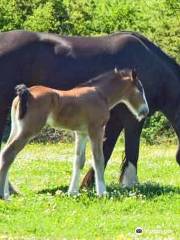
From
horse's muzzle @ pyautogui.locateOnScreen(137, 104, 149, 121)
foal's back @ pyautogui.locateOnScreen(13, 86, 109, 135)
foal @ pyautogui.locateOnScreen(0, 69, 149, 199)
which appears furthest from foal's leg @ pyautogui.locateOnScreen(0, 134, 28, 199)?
horse's muzzle @ pyautogui.locateOnScreen(137, 104, 149, 121)

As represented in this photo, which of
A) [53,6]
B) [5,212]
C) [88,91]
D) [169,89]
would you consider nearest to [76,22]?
[53,6]

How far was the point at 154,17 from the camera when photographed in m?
32.8

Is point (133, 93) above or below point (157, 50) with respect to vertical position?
below

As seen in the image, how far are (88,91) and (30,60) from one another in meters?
1.42

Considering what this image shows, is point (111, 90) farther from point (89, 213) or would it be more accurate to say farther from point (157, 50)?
point (89, 213)

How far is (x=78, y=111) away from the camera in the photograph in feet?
38.7

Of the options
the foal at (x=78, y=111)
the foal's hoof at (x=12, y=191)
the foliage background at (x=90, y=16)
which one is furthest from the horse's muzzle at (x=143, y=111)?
the foliage background at (x=90, y=16)

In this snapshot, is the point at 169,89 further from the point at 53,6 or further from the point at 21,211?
the point at 53,6

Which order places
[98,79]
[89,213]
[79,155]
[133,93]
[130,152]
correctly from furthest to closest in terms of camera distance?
1. [130,152]
2. [133,93]
3. [98,79]
4. [79,155]
5. [89,213]

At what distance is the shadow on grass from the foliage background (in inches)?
732

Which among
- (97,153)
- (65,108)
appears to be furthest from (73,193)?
(65,108)

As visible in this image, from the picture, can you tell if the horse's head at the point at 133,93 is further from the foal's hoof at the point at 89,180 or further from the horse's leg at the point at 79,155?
the foal's hoof at the point at 89,180

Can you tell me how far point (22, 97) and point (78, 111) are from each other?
1.01 meters

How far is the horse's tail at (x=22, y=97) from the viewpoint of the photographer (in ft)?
36.6
